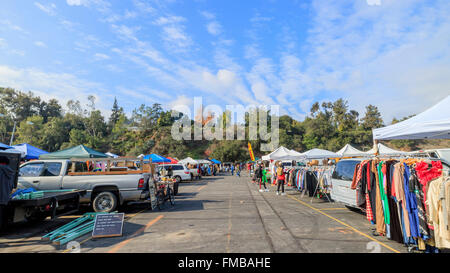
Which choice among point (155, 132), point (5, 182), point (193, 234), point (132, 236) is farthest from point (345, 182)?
point (155, 132)

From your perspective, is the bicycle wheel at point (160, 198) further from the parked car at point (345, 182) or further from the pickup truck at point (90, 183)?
the parked car at point (345, 182)

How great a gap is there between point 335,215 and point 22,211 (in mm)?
9145

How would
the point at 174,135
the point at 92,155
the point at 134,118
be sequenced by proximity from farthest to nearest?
the point at 134,118 < the point at 174,135 < the point at 92,155

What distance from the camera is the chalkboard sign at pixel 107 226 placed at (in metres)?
5.68

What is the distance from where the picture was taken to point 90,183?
8422 millimetres

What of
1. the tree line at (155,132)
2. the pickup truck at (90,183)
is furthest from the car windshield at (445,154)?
the tree line at (155,132)

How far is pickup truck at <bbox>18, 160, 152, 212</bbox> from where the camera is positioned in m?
8.34

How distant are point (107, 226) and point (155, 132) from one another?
8037cm

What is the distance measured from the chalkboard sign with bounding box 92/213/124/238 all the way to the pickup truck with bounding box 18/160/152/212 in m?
2.60

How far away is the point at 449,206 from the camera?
12.6 ft

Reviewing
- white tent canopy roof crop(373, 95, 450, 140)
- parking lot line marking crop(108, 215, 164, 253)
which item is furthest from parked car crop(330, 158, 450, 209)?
parking lot line marking crop(108, 215, 164, 253)

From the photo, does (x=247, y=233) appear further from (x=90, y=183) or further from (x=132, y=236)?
(x=90, y=183)

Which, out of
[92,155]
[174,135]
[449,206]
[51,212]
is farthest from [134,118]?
[449,206]

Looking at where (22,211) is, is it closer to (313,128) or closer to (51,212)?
(51,212)
